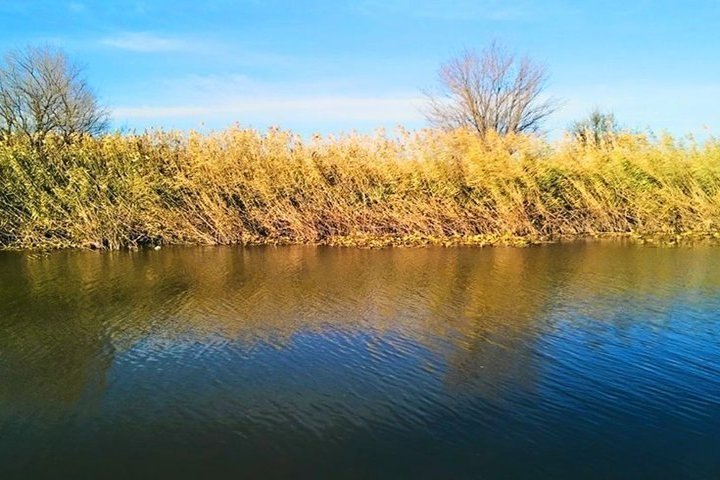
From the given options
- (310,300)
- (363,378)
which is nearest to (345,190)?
(310,300)

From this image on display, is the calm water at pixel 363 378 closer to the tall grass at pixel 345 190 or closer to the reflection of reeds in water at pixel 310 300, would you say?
the reflection of reeds in water at pixel 310 300

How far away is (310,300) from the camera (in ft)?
25.1

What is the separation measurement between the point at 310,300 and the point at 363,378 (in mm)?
3015

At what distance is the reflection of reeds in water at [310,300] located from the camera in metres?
5.31

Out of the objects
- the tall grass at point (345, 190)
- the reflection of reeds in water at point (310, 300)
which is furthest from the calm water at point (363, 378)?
the tall grass at point (345, 190)

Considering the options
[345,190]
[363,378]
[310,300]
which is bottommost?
[363,378]

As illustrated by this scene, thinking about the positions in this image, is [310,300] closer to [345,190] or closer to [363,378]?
[363,378]

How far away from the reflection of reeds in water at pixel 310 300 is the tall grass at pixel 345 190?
1934 mm

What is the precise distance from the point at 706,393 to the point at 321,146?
38.3 ft

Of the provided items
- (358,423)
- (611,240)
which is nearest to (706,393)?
(358,423)

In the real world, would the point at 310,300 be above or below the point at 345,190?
below

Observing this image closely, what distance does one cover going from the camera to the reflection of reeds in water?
5.31 meters

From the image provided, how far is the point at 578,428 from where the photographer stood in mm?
3805

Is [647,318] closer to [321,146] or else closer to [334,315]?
[334,315]
